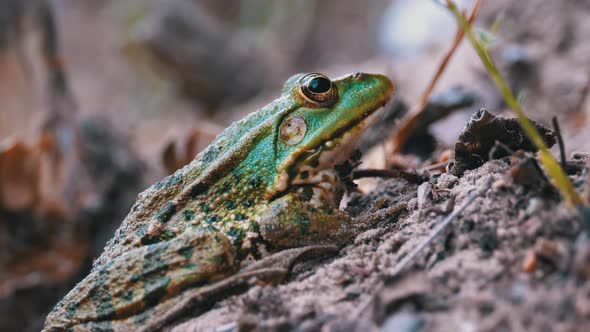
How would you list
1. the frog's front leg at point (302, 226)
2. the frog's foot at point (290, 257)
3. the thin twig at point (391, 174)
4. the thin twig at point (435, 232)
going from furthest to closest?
1. the thin twig at point (391, 174)
2. the frog's front leg at point (302, 226)
3. the frog's foot at point (290, 257)
4. the thin twig at point (435, 232)

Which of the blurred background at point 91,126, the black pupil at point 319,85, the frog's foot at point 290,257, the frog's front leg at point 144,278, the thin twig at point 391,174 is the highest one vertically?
the blurred background at point 91,126

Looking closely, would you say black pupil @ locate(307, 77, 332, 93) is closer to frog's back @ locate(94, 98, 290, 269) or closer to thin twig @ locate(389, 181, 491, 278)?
frog's back @ locate(94, 98, 290, 269)

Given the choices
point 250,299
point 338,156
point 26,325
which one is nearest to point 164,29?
point 26,325

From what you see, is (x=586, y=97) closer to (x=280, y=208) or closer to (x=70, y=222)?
(x=280, y=208)

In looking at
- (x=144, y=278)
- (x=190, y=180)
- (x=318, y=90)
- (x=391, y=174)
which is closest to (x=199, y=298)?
(x=144, y=278)

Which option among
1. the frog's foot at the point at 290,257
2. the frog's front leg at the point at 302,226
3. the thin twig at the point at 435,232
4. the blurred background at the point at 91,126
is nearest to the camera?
the thin twig at the point at 435,232

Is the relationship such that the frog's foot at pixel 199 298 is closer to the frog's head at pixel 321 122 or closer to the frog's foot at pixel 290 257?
the frog's foot at pixel 290 257

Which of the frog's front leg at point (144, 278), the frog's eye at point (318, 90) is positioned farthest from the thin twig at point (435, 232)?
the frog's eye at point (318, 90)
